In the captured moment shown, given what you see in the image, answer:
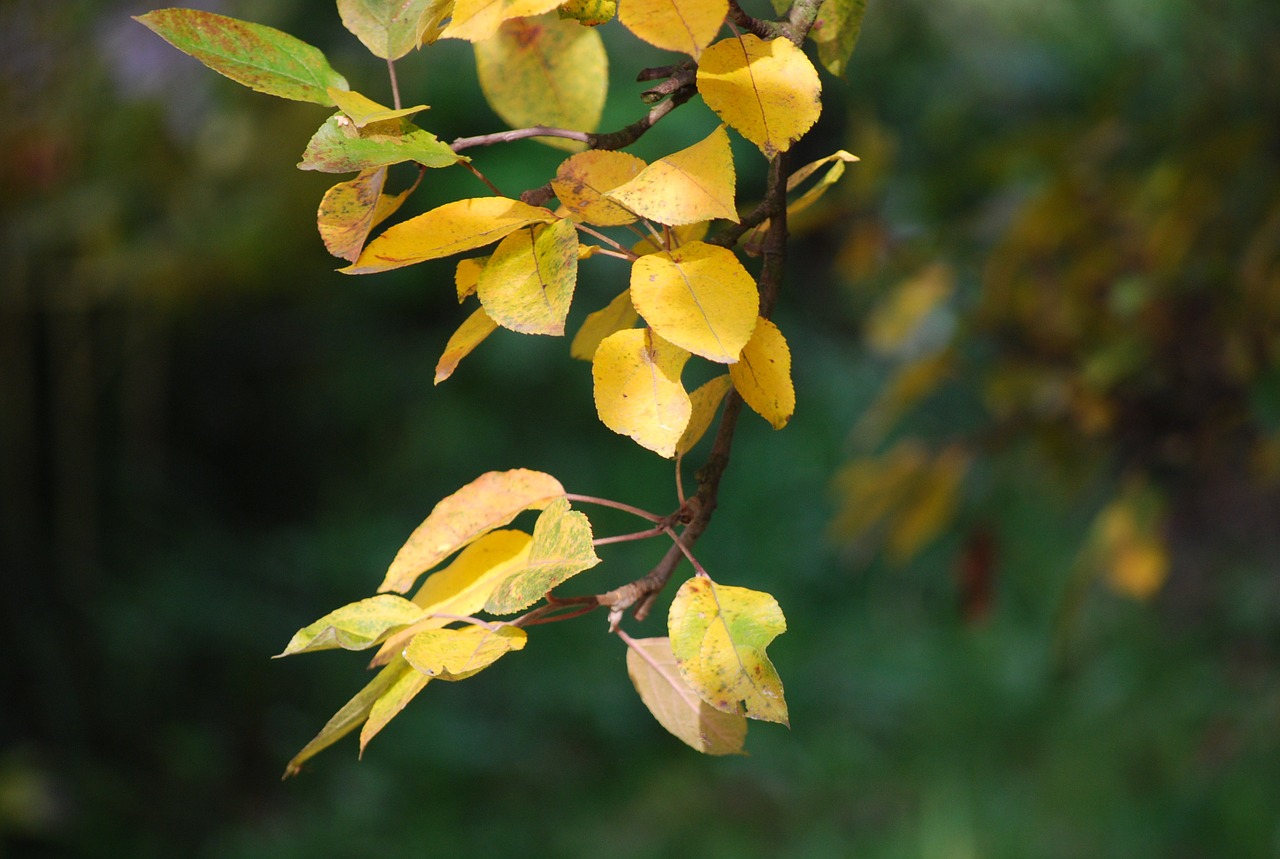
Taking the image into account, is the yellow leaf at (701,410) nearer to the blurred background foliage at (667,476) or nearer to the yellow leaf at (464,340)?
the yellow leaf at (464,340)

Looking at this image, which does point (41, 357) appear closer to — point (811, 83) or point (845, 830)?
point (845, 830)

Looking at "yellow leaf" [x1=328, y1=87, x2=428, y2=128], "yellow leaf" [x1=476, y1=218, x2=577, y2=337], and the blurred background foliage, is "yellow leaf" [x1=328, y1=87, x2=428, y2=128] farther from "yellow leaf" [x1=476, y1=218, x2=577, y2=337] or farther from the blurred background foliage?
the blurred background foliage

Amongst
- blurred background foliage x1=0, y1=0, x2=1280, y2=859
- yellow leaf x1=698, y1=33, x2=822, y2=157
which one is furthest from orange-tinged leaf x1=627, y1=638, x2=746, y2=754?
blurred background foliage x1=0, y1=0, x2=1280, y2=859

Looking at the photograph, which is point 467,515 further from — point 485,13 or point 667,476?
point 667,476

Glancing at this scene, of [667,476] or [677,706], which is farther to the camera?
[667,476]

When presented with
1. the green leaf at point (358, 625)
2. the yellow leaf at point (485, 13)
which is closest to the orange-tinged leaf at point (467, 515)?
the green leaf at point (358, 625)

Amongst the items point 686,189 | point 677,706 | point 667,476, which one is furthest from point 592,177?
point 667,476

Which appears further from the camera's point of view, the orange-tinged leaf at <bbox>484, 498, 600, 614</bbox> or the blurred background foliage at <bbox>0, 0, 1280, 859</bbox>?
the blurred background foliage at <bbox>0, 0, 1280, 859</bbox>

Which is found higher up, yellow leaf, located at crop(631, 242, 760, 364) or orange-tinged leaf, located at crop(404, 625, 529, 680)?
yellow leaf, located at crop(631, 242, 760, 364)
